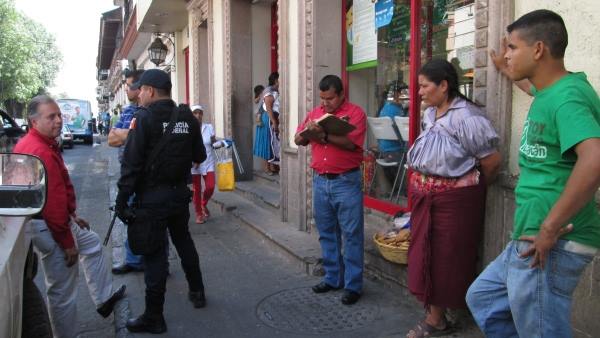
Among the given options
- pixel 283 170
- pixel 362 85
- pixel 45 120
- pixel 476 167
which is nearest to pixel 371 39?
pixel 362 85

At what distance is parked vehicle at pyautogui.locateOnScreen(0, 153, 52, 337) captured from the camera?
2137 mm

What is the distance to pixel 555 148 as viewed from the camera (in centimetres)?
203

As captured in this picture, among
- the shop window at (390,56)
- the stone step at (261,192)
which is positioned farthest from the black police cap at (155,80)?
the stone step at (261,192)

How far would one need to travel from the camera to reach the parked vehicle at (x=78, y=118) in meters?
29.4

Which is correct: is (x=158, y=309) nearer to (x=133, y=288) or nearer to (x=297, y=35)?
(x=133, y=288)

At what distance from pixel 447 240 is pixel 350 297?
3.94 ft

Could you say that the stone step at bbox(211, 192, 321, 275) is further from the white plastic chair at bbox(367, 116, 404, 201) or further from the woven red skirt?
the woven red skirt

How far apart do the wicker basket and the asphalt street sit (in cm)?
40

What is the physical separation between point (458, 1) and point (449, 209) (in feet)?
7.19

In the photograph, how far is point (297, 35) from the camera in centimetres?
602

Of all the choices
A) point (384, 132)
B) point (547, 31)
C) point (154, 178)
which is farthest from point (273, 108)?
point (547, 31)

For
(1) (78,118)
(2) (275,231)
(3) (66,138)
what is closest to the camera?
(2) (275,231)

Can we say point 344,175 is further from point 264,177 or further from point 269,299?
point 264,177

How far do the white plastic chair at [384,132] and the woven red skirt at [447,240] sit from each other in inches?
79.4
